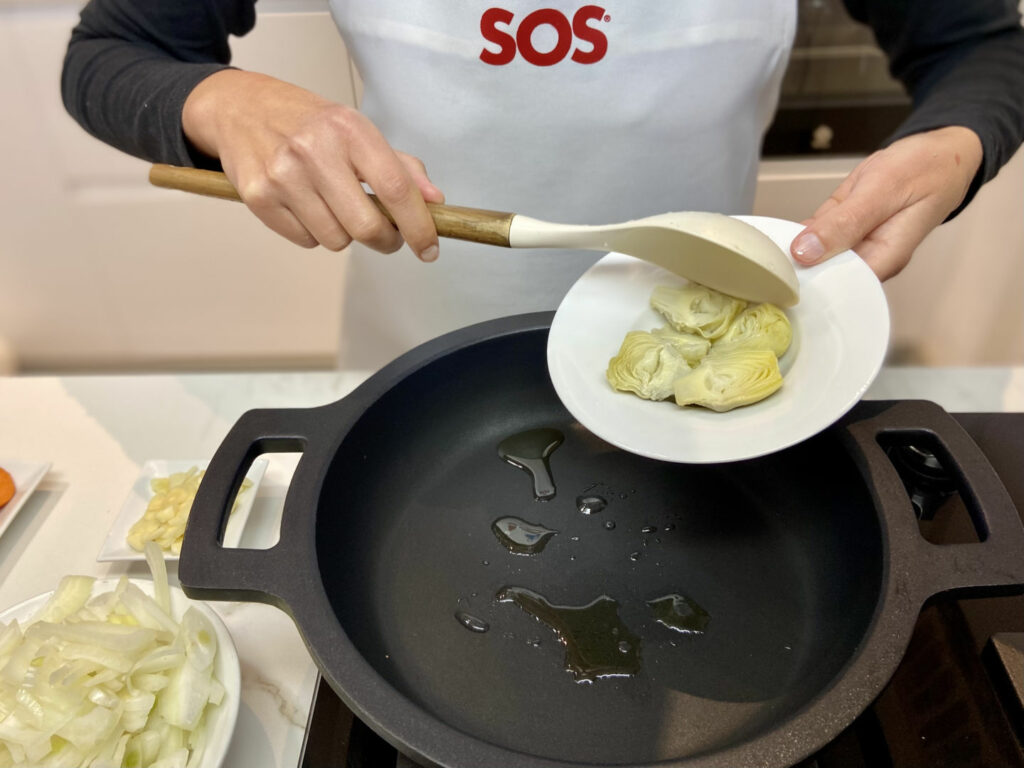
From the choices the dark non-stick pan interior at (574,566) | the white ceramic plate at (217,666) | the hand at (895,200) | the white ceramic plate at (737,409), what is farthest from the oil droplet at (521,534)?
the hand at (895,200)

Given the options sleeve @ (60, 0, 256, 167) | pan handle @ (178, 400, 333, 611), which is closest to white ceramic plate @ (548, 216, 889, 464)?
pan handle @ (178, 400, 333, 611)

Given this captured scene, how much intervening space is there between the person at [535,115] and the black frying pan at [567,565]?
0.57ft

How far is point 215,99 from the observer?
0.71 metres

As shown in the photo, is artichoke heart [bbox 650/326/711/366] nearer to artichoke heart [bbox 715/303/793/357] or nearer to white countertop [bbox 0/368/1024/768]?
artichoke heart [bbox 715/303/793/357]

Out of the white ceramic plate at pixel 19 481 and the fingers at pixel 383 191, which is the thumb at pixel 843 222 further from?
the white ceramic plate at pixel 19 481

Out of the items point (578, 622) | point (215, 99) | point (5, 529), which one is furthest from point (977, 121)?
point (5, 529)

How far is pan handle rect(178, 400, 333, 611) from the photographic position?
51 centimetres

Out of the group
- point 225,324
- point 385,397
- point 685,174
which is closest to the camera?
point 385,397

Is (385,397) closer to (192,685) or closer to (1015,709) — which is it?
(192,685)

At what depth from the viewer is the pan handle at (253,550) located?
506 mm

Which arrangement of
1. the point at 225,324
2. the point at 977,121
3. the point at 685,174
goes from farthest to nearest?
the point at 225,324
the point at 685,174
the point at 977,121

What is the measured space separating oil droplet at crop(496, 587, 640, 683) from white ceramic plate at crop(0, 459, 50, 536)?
1.66ft

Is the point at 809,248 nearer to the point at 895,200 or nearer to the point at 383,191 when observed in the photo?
the point at 895,200

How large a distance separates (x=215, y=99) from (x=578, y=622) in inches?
22.7
